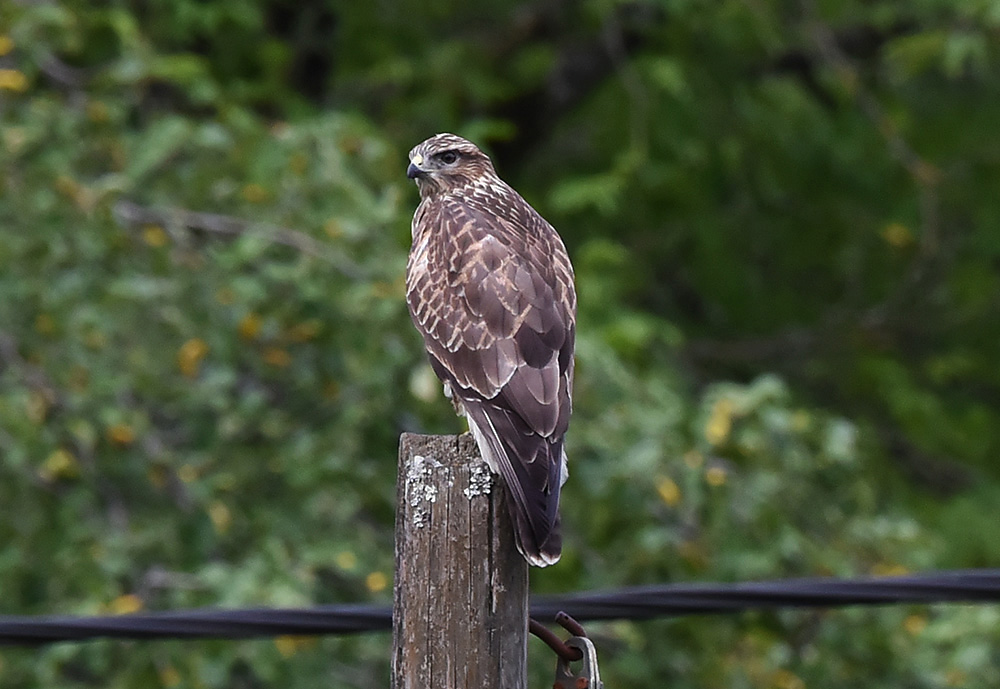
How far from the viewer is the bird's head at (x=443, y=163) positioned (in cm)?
454

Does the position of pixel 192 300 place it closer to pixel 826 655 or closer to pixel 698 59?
pixel 826 655

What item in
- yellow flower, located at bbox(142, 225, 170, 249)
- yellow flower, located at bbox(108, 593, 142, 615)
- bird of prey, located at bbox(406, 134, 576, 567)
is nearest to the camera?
bird of prey, located at bbox(406, 134, 576, 567)

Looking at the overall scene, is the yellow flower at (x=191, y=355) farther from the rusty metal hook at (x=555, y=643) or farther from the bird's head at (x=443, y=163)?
the rusty metal hook at (x=555, y=643)

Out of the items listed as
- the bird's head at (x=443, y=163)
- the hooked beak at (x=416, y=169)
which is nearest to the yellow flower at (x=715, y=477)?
the bird's head at (x=443, y=163)

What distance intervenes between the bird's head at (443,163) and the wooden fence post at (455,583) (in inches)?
79.2

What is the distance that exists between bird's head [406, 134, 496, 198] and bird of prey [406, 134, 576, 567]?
0.65ft

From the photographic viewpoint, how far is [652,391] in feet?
19.7

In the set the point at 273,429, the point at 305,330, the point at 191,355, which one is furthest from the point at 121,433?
the point at 305,330

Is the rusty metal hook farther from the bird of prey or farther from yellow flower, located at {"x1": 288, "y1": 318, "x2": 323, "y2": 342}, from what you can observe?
yellow flower, located at {"x1": 288, "y1": 318, "x2": 323, "y2": 342}

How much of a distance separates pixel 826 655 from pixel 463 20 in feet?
17.5

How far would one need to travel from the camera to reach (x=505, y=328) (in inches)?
138

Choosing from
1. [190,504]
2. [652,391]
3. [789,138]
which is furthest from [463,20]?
[190,504]

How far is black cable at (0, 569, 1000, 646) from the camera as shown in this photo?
3.06 m

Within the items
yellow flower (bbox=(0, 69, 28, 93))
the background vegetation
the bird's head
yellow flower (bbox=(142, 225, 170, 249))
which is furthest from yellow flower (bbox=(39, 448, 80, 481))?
the bird's head
